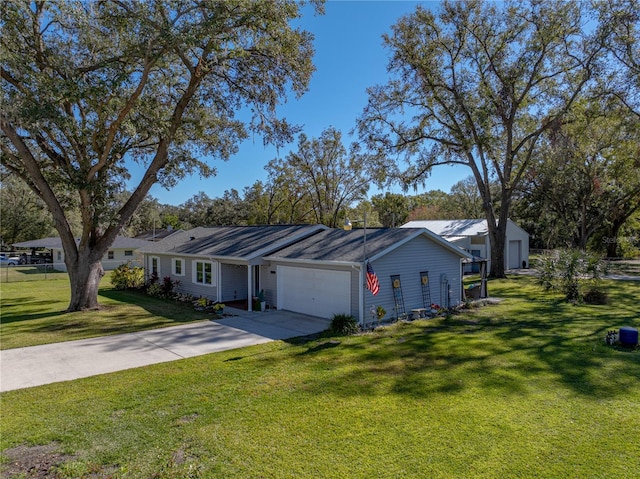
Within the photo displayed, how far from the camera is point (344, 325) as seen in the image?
1195 cm

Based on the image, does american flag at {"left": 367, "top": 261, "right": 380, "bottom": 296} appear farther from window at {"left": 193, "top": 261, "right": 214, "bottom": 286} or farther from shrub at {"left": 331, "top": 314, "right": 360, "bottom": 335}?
window at {"left": 193, "top": 261, "right": 214, "bottom": 286}

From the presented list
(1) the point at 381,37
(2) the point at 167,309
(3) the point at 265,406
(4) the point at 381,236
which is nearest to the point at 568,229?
(1) the point at 381,37

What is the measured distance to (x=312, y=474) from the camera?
4.79 m

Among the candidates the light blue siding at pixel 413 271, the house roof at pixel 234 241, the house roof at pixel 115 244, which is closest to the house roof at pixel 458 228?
the light blue siding at pixel 413 271

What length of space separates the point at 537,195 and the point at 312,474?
36.3 m

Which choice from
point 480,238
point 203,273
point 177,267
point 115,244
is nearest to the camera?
point 203,273

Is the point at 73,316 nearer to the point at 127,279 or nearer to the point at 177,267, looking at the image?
the point at 177,267

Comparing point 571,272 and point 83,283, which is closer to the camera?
point 83,283

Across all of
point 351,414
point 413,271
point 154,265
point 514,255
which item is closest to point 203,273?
point 154,265

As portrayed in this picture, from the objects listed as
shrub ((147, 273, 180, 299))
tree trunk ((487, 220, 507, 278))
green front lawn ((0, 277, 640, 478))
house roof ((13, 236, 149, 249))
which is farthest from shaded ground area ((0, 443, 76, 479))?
house roof ((13, 236, 149, 249))

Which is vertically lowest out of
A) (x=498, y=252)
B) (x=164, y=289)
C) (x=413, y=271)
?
(x=164, y=289)

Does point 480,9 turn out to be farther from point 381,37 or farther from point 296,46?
point 296,46

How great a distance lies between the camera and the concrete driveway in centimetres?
860

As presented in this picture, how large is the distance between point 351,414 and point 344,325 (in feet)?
18.2
